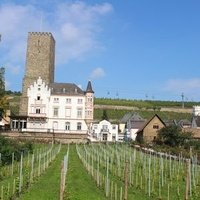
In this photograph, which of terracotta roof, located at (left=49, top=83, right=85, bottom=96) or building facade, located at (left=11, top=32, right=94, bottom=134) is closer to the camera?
building facade, located at (left=11, top=32, right=94, bottom=134)

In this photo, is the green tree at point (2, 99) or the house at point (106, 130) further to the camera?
the house at point (106, 130)

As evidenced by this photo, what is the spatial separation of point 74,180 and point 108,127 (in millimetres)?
62443

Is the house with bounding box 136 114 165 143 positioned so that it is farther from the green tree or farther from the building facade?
the green tree

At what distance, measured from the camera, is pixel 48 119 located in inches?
3428

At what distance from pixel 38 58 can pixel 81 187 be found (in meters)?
67.5

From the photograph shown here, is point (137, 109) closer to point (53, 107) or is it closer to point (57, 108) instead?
point (57, 108)

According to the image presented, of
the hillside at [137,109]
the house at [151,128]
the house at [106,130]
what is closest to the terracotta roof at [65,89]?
the house at [106,130]

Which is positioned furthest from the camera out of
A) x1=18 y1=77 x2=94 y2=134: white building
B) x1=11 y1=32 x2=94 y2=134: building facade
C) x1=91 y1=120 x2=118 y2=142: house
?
x1=91 y1=120 x2=118 y2=142: house

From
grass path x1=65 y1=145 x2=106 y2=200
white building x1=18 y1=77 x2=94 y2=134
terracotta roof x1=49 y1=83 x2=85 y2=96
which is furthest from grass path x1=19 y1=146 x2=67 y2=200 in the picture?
terracotta roof x1=49 y1=83 x2=85 y2=96

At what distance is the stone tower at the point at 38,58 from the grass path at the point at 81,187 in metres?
55.4

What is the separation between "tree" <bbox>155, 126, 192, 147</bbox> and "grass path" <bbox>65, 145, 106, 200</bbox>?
107 feet

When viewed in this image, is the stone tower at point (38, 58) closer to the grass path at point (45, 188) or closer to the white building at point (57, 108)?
the white building at point (57, 108)

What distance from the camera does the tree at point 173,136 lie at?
68.2m

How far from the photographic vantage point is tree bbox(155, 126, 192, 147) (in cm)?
6825
